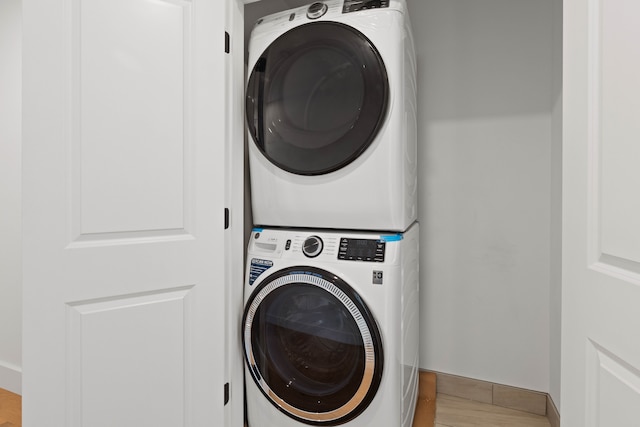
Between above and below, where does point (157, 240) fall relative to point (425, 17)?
below

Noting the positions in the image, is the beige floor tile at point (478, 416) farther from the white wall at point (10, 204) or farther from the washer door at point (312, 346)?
the white wall at point (10, 204)

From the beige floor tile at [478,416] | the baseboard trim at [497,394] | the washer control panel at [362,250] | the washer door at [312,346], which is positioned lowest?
the beige floor tile at [478,416]

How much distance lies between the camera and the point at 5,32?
2166 mm

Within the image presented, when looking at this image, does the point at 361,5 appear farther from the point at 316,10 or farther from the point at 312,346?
the point at 312,346

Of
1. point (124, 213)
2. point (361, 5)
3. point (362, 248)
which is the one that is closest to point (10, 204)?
point (124, 213)

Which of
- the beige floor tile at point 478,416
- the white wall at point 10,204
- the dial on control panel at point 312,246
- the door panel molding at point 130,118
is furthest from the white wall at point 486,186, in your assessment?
the white wall at point 10,204

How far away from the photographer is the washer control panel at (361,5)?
1.35m

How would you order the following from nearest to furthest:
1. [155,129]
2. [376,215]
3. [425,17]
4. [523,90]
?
[155,129] < [376,215] < [523,90] < [425,17]

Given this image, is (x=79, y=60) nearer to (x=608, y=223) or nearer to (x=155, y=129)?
(x=155, y=129)

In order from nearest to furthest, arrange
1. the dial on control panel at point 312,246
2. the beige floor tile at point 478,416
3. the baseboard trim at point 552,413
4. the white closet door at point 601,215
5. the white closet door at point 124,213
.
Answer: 1. the white closet door at point 601,215
2. the white closet door at point 124,213
3. the dial on control panel at point 312,246
4. the baseboard trim at point 552,413
5. the beige floor tile at point 478,416

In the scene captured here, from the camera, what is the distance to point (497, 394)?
1839mm

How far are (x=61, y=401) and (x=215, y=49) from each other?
4.34 ft

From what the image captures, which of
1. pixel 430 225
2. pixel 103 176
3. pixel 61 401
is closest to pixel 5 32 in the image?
pixel 103 176

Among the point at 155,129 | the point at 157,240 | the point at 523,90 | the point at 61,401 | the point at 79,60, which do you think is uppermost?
the point at 523,90
